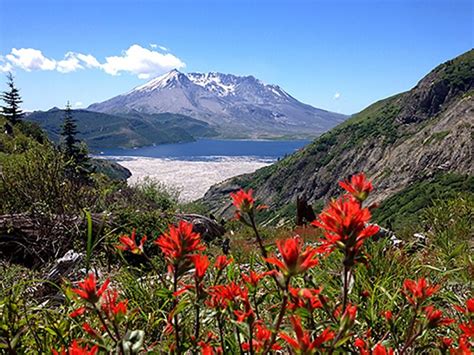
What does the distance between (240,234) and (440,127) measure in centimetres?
7316

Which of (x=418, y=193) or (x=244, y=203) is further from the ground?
(x=244, y=203)

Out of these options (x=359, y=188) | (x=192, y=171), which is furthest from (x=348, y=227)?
(x=192, y=171)

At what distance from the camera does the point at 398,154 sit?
77.7 metres

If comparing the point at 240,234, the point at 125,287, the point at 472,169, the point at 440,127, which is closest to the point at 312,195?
the point at 440,127

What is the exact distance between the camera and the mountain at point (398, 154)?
65750 mm

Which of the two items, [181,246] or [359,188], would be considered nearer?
[181,246]

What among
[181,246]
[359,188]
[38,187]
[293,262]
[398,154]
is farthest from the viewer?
[398,154]

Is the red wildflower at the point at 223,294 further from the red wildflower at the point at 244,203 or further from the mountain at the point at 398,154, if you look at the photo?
the mountain at the point at 398,154

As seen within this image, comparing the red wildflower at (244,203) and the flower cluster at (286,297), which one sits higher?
the red wildflower at (244,203)

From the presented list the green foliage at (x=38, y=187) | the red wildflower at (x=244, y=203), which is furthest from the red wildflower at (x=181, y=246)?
the green foliage at (x=38, y=187)

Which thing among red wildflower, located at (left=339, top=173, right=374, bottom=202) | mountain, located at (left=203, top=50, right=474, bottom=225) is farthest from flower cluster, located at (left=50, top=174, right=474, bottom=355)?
mountain, located at (left=203, top=50, right=474, bottom=225)

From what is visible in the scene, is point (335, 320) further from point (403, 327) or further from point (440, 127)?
point (440, 127)

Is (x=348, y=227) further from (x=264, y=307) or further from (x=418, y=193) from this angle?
(x=418, y=193)

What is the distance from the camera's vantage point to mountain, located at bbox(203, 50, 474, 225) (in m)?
65.8
